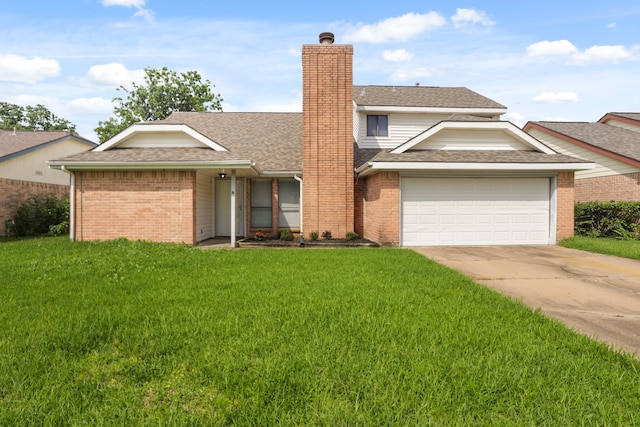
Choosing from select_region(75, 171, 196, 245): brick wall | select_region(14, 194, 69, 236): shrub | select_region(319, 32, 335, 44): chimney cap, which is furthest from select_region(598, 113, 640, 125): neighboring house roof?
select_region(14, 194, 69, 236): shrub

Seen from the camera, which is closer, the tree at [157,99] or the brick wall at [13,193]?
the brick wall at [13,193]

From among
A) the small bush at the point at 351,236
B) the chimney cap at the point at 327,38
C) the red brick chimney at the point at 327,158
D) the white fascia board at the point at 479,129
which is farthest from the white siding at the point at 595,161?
the chimney cap at the point at 327,38

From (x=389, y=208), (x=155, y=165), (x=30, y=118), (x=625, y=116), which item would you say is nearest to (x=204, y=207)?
(x=155, y=165)

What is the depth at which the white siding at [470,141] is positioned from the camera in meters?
Answer: 12.8

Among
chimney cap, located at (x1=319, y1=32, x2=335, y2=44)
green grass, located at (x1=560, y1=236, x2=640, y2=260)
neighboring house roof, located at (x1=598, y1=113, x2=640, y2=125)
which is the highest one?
chimney cap, located at (x1=319, y1=32, x2=335, y2=44)

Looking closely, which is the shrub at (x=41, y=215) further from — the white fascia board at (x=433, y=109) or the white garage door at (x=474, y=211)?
the white garage door at (x=474, y=211)

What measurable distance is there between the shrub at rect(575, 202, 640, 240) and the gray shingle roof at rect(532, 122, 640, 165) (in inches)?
104

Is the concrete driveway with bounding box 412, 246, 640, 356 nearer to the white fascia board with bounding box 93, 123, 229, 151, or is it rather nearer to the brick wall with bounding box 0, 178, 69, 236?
the white fascia board with bounding box 93, 123, 229, 151

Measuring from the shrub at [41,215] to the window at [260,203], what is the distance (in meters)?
8.18

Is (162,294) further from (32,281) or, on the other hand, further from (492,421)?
(492,421)

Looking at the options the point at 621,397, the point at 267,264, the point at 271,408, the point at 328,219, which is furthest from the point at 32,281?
the point at 328,219

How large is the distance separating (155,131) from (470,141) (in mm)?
11160

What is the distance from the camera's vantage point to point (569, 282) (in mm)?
6676

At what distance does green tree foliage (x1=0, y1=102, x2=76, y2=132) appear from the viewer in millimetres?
45969
